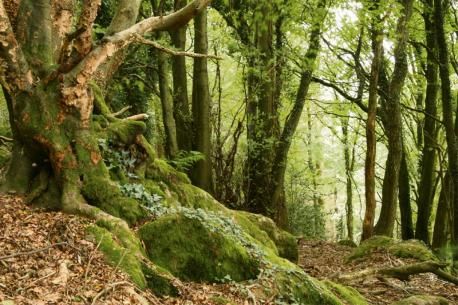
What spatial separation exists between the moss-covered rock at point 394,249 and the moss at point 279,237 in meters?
1.71

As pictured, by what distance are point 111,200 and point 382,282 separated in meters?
4.65

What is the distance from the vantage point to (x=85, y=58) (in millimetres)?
5285

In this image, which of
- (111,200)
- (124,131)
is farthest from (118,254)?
(124,131)

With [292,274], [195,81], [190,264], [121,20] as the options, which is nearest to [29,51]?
[121,20]

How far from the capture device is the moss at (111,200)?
5.26 m

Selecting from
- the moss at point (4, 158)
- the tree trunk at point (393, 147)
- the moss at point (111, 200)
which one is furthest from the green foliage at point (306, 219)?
the moss at point (111, 200)

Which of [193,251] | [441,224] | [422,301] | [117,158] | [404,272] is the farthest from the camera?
[441,224]

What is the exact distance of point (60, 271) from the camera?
3.66 m

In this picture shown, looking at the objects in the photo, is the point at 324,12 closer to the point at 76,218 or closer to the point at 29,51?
the point at 29,51

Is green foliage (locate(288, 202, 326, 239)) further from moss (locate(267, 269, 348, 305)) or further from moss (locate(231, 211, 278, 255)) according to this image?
moss (locate(267, 269, 348, 305))

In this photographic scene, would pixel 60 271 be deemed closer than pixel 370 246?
Yes

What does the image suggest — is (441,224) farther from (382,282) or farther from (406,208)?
(382,282)

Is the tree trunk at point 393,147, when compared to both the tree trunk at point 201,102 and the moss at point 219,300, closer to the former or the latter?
the tree trunk at point 201,102

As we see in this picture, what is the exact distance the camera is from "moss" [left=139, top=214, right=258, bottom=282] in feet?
16.1
